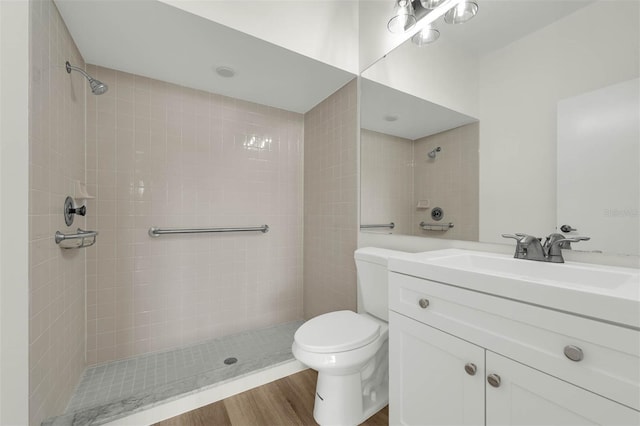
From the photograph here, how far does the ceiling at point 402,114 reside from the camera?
1.47 m

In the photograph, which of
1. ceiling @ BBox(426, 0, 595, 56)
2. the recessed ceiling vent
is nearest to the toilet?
ceiling @ BBox(426, 0, 595, 56)

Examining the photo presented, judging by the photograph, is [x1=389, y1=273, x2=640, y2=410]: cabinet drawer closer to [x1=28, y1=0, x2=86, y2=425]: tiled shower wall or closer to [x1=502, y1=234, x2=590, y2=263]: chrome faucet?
[x1=502, y1=234, x2=590, y2=263]: chrome faucet

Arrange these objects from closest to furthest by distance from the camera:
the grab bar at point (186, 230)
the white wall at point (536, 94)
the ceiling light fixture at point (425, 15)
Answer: the white wall at point (536, 94) < the ceiling light fixture at point (425, 15) < the grab bar at point (186, 230)

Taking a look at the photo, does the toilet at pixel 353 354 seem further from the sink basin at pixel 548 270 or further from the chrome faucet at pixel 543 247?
the chrome faucet at pixel 543 247

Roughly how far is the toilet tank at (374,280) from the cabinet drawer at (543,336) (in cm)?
42

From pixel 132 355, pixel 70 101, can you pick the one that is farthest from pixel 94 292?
pixel 70 101

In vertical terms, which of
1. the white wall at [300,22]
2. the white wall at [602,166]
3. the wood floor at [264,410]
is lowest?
the wood floor at [264,410]

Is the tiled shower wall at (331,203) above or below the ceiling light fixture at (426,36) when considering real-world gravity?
below

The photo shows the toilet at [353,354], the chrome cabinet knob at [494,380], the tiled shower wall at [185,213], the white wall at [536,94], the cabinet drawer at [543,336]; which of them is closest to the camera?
the cabinet drawer at [543,336]

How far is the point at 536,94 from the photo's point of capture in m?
1.10

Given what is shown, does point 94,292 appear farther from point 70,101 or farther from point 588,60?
point 588,60

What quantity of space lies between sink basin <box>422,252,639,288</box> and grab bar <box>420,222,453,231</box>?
0.21 m

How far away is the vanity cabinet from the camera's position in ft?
1.98

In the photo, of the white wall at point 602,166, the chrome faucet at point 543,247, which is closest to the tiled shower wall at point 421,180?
the chrome faucet at point 543,247
